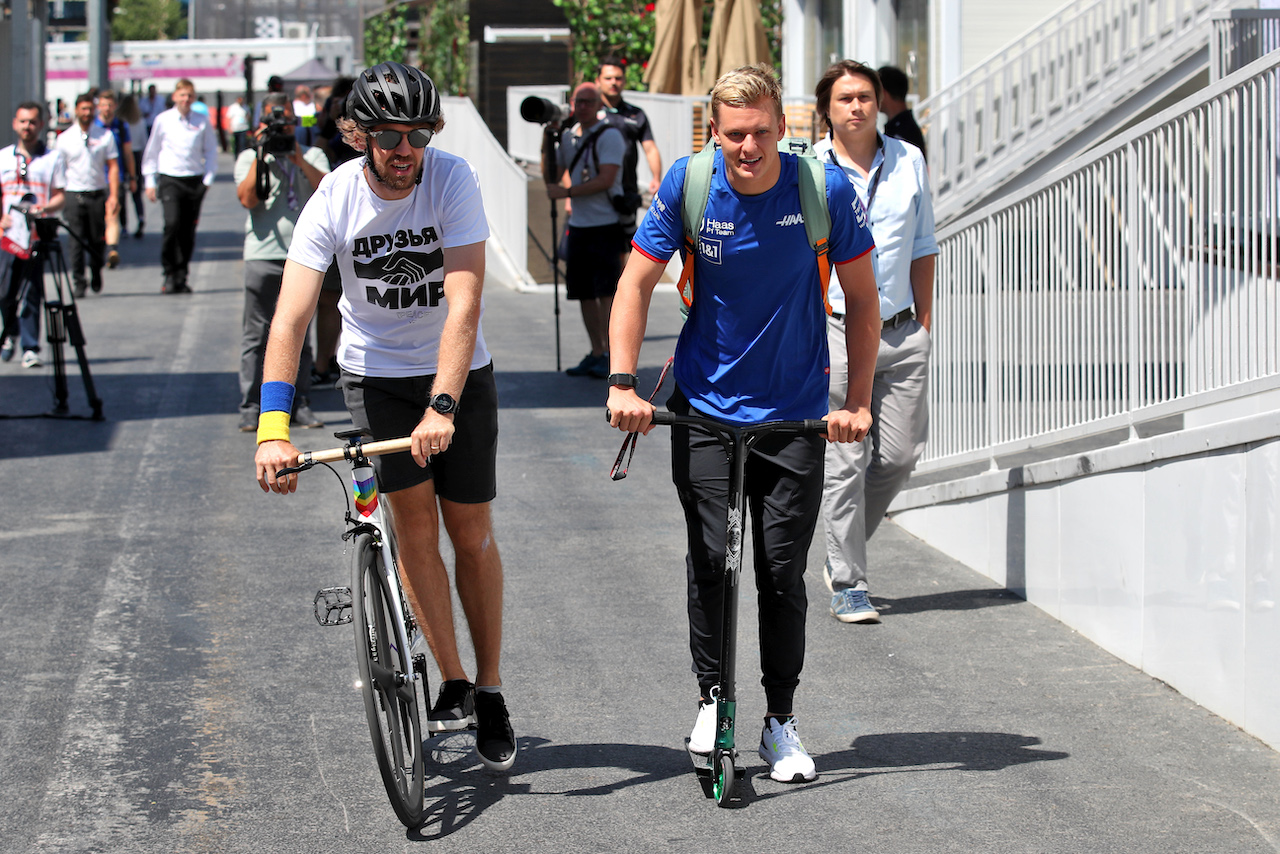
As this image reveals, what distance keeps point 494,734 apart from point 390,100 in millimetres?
1818

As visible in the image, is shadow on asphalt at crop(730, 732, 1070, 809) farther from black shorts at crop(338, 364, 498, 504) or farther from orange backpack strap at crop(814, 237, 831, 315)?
orange backpack strap at crop(814, 237, 831, 315)

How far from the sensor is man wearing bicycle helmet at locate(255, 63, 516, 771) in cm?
414

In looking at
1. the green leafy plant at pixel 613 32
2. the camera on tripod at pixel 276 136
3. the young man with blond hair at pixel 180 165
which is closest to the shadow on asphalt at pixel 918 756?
the camera on tripod at pixel 276 136

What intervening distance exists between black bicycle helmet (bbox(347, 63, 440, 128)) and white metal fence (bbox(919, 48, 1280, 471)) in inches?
113

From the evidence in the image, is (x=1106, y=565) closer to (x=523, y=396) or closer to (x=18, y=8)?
(x=523, y=396)

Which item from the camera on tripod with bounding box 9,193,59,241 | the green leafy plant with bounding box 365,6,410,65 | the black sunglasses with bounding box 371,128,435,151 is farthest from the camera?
the green leafy plant with bounding box 365,6,410,65

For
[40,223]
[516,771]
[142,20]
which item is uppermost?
[142,20]

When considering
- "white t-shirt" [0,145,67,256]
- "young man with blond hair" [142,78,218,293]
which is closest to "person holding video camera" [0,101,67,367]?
"white t-shirt" [0,145,67,256]

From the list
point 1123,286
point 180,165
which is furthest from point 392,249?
point 180,165

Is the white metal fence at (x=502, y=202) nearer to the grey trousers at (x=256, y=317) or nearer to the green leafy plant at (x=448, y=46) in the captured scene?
the grey trousers at (x=256, y=317)

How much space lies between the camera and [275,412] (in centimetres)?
404

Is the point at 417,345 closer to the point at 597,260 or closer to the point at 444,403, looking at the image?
the point at 444,403

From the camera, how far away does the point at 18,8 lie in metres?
24.5

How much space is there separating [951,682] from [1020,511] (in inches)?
49.1
